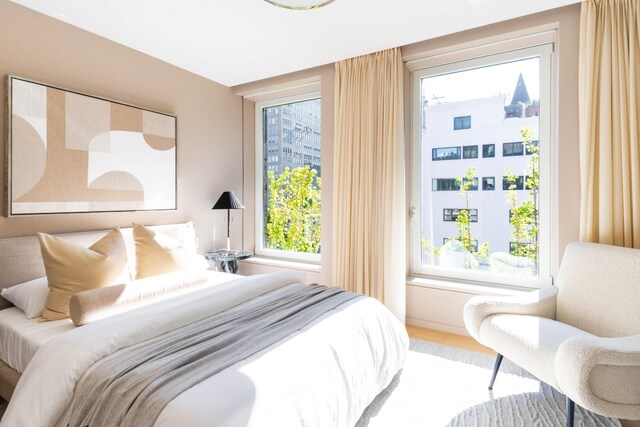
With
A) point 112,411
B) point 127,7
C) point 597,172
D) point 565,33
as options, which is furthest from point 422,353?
point 127,7

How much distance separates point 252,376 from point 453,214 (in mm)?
2479

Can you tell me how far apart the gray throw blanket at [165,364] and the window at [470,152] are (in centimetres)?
213

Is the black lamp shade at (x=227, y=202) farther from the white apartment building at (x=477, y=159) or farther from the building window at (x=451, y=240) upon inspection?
the building window at (x=451, y=240)

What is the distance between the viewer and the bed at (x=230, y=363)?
1144 mm

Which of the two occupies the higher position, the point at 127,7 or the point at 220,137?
the point at 127,7

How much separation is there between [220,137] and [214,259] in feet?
4.57

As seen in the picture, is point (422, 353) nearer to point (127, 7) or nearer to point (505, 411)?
point (505, 411)

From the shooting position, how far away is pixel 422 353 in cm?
254

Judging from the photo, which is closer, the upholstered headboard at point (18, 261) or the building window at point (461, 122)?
the upholstered headboard at point (18, 261)

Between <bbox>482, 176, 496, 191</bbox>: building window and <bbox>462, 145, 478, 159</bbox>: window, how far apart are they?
22 centimetres

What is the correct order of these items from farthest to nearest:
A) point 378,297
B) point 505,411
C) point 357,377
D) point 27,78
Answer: point 378,297 < point 27,78 < point 505,411 < point 357,377

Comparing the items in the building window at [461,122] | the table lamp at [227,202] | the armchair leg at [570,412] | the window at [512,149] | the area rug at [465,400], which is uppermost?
the building window at [461,122]

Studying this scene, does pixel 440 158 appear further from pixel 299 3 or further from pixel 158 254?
pixel 158 254

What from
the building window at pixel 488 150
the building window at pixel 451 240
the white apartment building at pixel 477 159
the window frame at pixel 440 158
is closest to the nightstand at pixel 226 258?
the white apartment building at pixel 477 159
